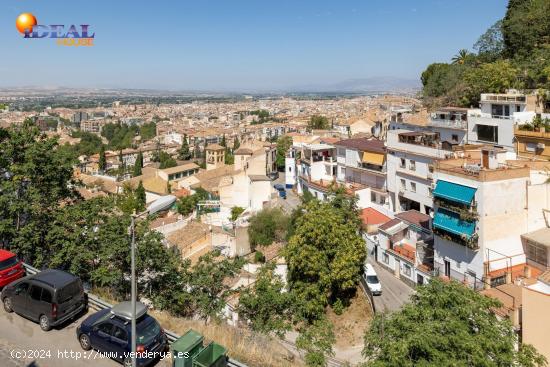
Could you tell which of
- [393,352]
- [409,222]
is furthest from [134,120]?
[393,352]

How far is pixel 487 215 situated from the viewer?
16.8m

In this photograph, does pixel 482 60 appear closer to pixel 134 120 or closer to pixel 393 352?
pixel 393 352

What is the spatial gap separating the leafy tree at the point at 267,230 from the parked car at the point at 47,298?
50.4 feet

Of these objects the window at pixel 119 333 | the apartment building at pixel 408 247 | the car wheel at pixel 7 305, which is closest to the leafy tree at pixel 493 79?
the apartment building at pixel 408 247

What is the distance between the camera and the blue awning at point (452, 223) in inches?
672

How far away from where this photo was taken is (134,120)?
16950 centimetres

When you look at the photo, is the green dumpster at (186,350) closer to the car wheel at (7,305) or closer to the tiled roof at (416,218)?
the car wheel at (7,305)

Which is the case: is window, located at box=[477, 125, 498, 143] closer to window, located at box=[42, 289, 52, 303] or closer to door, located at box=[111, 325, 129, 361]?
door, located at box=[111, 325, 129, 361]

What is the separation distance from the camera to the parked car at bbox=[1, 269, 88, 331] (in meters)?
9.38

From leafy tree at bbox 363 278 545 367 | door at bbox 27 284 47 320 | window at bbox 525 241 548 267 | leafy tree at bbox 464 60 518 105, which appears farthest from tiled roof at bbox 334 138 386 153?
door at bbox 27 284 47 320

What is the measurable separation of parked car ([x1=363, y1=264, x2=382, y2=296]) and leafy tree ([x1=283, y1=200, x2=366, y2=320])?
49.1 inches

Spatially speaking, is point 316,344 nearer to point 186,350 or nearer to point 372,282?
point 186,350

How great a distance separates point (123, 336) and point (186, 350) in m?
1.40

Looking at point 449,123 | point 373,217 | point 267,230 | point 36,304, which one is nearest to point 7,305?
point 36,304
